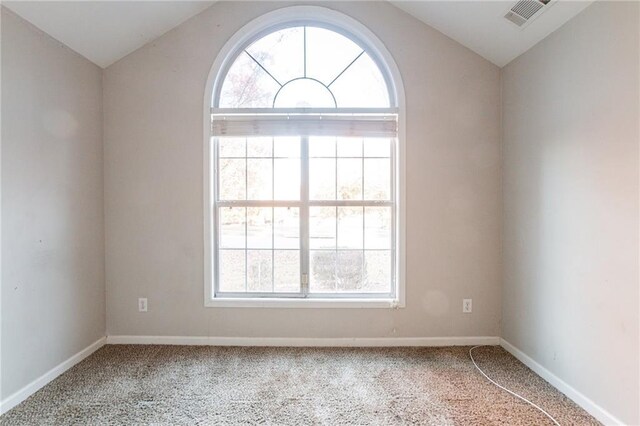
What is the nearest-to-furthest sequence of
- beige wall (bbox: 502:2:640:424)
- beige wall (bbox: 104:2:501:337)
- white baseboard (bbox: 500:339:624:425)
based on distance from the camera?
beige wall (bbox: 502:2:640:424), white baseboard (bbox: 500:339:624:425), beige wall (bbox: 104:2:501:337)

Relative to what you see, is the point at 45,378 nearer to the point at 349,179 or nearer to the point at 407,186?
the point at 349,179

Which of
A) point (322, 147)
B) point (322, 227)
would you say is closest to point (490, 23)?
point (322, 147)

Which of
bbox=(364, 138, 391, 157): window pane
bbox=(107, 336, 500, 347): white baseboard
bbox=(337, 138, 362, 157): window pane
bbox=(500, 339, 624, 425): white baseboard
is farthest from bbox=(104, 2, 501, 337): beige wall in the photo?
bbox=(337, 138, 362, 157): window pane

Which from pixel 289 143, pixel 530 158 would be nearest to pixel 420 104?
pixel 530 158


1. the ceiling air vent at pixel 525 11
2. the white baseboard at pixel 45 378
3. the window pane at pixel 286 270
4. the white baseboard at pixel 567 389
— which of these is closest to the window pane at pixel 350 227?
the window pane at pixel 286 270

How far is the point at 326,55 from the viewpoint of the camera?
2.94 meters

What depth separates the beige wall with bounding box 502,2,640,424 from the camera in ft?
5.73

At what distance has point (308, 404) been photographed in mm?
2045

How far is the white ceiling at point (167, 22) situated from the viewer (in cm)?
215

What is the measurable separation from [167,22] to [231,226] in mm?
1703

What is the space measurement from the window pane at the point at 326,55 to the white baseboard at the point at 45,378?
2.82m

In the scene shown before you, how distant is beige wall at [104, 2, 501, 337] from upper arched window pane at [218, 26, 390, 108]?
0.21 metres

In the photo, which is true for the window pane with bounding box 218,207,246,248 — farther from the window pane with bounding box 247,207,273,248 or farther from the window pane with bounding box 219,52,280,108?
the window pane with bounding box 219,52,280,108

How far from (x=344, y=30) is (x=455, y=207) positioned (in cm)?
174
